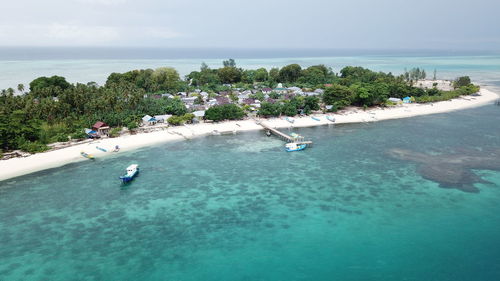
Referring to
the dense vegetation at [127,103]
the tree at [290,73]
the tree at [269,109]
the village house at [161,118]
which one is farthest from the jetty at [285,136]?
the tree at [290,73]

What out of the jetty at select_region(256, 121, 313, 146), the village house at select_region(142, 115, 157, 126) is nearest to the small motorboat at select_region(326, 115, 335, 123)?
the jetty at select_region(256, 121, 313, 146)

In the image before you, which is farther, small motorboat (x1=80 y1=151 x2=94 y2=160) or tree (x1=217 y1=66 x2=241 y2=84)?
tree (x1=217 y1=66 x2=241 y2=84)

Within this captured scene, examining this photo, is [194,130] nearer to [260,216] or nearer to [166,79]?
[260,216]

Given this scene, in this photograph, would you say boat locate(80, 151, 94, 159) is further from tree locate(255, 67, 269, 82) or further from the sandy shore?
tree locate(255, 67, 269, 82)

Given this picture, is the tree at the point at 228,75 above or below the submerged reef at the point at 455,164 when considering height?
above

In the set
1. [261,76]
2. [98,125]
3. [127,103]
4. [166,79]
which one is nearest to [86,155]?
[98,125]

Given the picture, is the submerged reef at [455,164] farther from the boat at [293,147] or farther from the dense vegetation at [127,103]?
the dense vegetation at [127,103]
